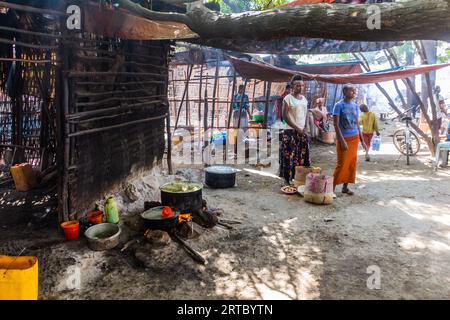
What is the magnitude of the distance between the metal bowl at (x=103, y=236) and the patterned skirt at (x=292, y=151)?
3.61 metres

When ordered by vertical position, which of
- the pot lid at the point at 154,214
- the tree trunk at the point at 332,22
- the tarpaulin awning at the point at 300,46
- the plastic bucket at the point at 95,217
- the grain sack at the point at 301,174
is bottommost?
the plastic bucket at the point at 95,217

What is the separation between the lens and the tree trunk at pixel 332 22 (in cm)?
269

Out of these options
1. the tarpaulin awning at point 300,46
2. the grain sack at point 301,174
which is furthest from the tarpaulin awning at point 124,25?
the grain sack at point 301,174

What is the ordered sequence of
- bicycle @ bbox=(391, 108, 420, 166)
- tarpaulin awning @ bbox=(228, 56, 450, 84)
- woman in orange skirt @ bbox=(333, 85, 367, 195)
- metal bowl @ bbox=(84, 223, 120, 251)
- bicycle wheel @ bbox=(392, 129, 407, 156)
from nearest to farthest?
1. metal bowl @ bbox=(84, 223, 120, 251)
2. woman in orange skirt @ bbox=(333, 85, 367, 195)
3. tarpaulin awning @ bbox=(228, 56, 450, 84)
4. bicycle @ bbox=(391, 108, 420, 166)
5. bicycle wheel @ bbox=(392, 129, 407, 156)

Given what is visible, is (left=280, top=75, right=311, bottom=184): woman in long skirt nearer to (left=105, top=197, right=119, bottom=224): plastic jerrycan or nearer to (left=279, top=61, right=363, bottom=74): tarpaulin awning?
(left=105, top=197, right=119, bottom=224): plastic jerrycan

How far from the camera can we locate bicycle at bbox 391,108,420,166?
931 centimetres

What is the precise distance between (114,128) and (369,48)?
5243 mm

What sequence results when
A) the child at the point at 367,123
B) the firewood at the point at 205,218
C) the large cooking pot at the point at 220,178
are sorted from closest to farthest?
the firewood at the point at 205,218, the large cooking pot at the point at 220,178, the child at the point at 367,123

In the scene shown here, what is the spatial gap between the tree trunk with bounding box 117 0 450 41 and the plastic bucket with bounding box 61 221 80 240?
2.62 metres

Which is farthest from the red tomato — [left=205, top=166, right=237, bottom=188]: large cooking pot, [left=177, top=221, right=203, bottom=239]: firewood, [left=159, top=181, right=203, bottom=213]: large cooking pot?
[left=205, top=166, right=237, bottom=188]: large cooking pot

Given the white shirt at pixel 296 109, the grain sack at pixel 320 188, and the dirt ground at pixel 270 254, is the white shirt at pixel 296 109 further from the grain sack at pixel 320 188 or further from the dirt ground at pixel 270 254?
the dirt ground at pixel 270 254

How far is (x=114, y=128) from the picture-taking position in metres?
4.95

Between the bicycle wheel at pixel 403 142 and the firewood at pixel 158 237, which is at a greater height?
the bicycle wheel at pixel 403 142
